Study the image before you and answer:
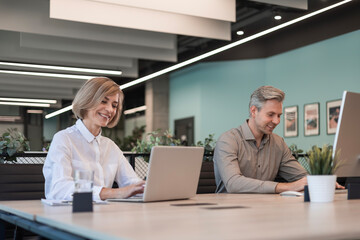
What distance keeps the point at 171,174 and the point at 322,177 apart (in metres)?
0.63

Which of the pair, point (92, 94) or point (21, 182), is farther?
point (21, 182)

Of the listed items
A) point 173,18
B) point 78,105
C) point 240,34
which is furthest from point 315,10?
point 78,105

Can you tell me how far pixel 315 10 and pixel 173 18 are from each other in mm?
1799

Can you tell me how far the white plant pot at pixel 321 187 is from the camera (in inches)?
79.7

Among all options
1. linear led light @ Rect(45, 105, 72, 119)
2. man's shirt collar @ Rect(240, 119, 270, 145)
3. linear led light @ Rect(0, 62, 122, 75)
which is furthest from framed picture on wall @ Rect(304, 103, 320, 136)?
man's shirt collar @ Rect(240, 119, 270, 145)

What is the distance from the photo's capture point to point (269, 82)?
31.9ft

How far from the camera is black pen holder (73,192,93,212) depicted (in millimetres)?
1583

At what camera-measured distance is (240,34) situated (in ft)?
22.2

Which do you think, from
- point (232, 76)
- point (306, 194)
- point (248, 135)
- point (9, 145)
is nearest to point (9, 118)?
point (232, 76)

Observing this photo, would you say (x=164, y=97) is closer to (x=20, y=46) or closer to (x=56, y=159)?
(x=20, y=46)

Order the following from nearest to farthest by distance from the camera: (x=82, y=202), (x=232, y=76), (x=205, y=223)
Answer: (x=205, y=223) < (x=82, y=202) < (x=232, y=76)

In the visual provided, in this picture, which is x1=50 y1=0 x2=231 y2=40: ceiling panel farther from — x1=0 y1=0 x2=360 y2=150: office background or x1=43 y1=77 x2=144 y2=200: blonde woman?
x1=43 y1=77 x2=144 y2=200: blonde woman

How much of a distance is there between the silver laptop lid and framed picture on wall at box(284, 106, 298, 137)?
6.94 metres

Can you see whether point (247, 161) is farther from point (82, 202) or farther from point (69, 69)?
point (69, 69)
